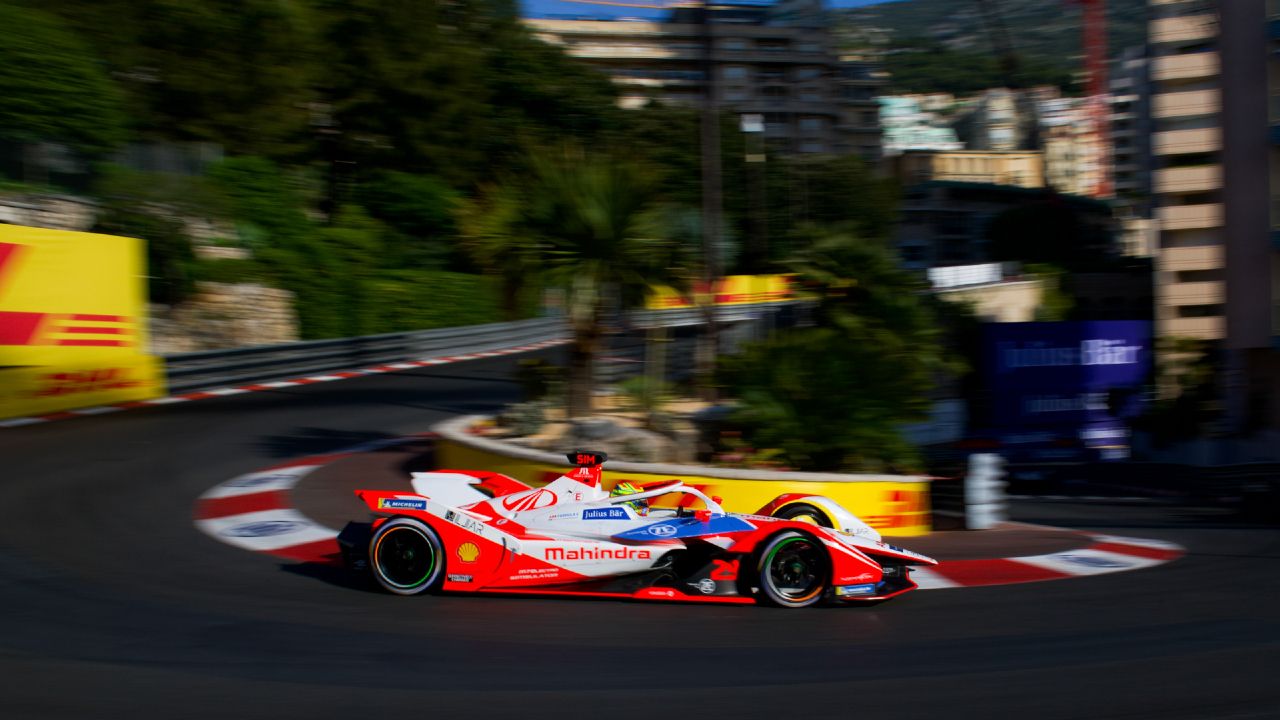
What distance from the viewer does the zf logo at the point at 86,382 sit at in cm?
1520

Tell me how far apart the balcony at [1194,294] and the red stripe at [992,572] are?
5522cm

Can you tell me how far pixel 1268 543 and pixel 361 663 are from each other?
8.37m

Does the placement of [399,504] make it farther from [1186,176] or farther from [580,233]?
[1186,176]

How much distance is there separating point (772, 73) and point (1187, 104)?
1548 inches

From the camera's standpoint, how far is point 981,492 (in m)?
10.6

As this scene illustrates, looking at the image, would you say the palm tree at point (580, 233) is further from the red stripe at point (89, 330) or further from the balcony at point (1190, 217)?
the balcony at point (1190, 217)

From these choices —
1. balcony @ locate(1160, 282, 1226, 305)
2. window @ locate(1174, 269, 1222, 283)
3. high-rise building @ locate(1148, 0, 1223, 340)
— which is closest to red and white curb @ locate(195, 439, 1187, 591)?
high-rise building @ locate(1148, 0, 1223, 340)

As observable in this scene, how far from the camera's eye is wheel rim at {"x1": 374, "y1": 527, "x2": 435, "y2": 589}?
731 centimetres

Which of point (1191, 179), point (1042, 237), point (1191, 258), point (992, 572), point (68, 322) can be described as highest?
point (1191, 179)

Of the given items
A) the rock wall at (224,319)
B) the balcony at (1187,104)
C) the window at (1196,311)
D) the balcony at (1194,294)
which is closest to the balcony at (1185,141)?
the balcony at (1187,104)

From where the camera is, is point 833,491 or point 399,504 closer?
point 399,504

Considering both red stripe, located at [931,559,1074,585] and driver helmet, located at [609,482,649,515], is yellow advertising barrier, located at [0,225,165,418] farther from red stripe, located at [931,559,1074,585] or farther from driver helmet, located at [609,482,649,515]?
red stripe, located at [931,559,1074,585]

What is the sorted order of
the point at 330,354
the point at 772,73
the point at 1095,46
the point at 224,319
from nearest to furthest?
the point at 330,354
the point at 224,319
the point at 772,73
the point at 1095,46

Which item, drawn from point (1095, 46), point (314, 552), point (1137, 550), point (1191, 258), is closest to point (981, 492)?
point (1137, 550)
